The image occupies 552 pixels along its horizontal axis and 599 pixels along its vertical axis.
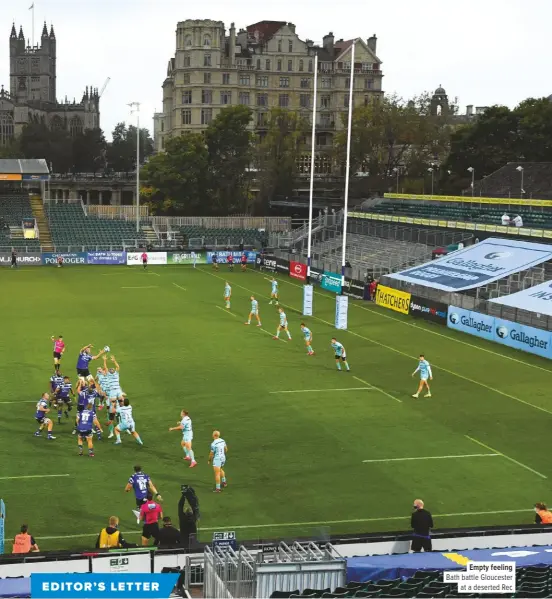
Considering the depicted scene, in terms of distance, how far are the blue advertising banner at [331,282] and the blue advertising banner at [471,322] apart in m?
14.2

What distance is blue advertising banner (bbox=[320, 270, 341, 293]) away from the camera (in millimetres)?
60656

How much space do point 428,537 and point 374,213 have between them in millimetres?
68336

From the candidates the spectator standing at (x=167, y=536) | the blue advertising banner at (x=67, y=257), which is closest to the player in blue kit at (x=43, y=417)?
the spectator standing at (x=167, y=536)

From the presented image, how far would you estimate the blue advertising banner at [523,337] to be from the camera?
130 ft

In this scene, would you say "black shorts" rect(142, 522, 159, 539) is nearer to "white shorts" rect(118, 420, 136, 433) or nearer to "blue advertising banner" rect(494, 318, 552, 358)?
"white shorts" rect(118, 420, 136, 433)

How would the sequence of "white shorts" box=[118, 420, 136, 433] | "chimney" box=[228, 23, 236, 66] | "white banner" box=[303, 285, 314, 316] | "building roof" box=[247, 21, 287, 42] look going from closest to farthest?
1. "white shorts" box=[118, 420, 136, 433]
2. "white banner" box=[303, 285, 314, 316]
3. "chimney" box=[228, 23, 236, 66]
4. "building roof" box=[247, 21, 287, 42]

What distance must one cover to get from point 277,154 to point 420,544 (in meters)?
95.3

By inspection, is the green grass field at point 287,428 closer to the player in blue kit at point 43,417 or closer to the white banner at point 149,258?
the player in blue kit at point 43,417

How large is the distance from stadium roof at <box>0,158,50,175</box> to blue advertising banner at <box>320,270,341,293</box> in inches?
1430

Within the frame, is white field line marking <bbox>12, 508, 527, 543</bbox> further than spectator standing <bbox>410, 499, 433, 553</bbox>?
Yes

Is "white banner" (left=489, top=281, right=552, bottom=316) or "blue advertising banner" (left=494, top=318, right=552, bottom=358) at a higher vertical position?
"white banner" (left=489, top=281, right=552, bottom=316)

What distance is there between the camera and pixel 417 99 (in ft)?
355

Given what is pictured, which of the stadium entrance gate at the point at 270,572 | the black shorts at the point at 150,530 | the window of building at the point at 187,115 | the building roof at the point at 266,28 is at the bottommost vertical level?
the black shorts at the point at 150,530

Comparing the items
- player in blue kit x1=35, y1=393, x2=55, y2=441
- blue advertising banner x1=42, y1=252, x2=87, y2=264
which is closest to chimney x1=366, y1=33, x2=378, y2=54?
blue advertising banner x1=42, y1=252, x2=87, y2=264
